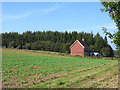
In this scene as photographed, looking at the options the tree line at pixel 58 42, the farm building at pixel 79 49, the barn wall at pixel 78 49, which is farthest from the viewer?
the tree line at pixel 58 42

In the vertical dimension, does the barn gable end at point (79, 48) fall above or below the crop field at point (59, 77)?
above

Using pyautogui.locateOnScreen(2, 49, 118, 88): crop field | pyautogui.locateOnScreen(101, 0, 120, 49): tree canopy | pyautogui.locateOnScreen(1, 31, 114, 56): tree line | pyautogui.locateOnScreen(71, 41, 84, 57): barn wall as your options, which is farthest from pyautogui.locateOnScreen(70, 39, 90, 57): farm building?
pyautogui.locateOnScreen(101, 0, 120, 49): tree canopy

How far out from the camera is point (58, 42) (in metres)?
111

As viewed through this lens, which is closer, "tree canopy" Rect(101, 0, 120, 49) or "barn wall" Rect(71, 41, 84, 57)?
"tree canopy" Rect(101, 0, 120, 49)

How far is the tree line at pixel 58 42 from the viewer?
100812 mm

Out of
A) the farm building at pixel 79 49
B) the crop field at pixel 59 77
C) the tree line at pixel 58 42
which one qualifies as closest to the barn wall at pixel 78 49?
the farm building at pixel 79 49

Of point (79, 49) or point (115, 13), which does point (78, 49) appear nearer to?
point (79, 49)

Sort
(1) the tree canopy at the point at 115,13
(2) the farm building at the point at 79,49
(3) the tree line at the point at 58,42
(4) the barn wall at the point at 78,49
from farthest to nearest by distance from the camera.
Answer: (3) the tree line at the point at 58,42 → (4) the barn wall at the point at 78,49 → (2) the farm building at the point at 79,49 → (1) the tree canopy at the point at 115,13

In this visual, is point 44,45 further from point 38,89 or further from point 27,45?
point 38,89

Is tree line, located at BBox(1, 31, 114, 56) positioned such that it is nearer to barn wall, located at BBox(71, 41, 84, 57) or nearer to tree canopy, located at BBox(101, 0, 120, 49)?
barn wall, located at BBox(71, 41, 84, 57)

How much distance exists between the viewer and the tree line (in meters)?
101

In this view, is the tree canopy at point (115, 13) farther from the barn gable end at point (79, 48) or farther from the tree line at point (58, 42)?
the tree line at point (58, 42)

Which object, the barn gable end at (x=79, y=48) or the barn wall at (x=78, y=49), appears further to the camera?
the barn wall at (x=78, y=49)

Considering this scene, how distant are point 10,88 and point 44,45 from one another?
97.0m
